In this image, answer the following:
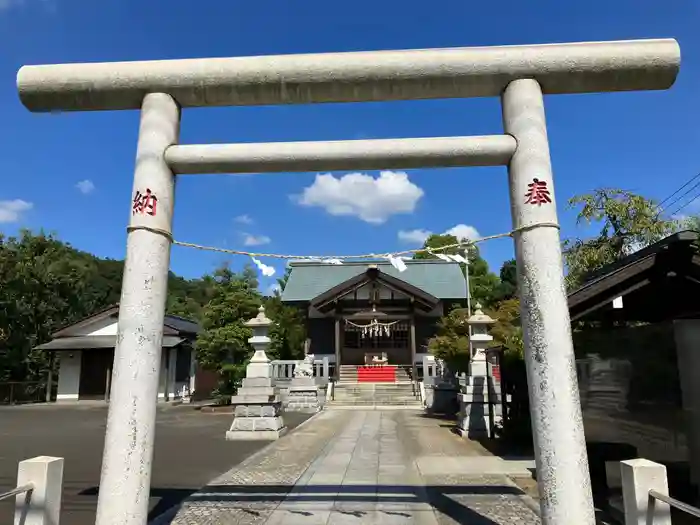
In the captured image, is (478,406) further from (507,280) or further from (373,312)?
(507,280)

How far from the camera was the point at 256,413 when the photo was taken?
42.3ft

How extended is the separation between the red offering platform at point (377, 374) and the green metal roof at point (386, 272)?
5.30m

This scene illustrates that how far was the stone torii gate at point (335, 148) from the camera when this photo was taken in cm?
424

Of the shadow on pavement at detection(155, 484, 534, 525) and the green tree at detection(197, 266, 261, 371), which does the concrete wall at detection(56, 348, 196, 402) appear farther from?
the shadow on pavement at detection(155, 484, 534, 525)

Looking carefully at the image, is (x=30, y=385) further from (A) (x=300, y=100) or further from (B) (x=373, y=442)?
(A) (x=300, y=100)

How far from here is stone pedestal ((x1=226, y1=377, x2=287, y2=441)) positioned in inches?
497

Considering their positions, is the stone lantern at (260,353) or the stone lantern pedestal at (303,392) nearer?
the stone lantern at (260,353)

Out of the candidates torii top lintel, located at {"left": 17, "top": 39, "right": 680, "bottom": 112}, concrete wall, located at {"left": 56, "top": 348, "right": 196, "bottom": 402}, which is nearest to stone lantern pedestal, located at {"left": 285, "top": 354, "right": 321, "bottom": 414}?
concrete wall, located at {"left": 56, "top": 348, "right": 196, "bottom": 402}

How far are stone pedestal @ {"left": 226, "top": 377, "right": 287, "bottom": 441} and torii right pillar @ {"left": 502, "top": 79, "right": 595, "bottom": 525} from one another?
964 cm

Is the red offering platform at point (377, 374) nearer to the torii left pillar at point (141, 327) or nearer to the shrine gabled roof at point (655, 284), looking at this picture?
the shrine gabled roof at point (655, 284)

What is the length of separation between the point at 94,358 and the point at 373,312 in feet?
50.9

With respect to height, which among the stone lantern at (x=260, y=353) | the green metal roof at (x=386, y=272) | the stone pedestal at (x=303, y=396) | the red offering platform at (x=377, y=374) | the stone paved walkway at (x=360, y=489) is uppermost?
the green metal roof at (x=386, y=272)

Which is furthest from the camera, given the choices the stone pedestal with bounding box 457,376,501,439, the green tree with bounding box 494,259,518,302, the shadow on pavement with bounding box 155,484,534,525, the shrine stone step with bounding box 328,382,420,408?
the green tree with bounding box 494,259,518,302

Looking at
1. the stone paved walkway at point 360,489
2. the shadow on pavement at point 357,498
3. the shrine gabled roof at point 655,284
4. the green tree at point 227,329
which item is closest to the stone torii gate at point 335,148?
the stone paved walkway at point 360,489
